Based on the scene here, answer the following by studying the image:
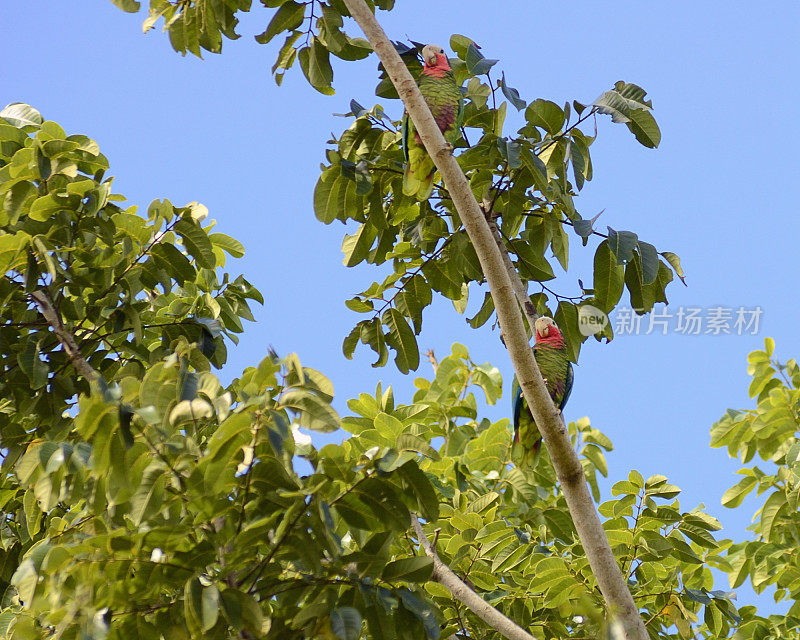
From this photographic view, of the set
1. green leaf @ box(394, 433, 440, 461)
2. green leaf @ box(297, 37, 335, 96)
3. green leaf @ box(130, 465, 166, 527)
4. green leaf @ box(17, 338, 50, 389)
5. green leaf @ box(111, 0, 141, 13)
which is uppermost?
green leaf @ box(297, 37, 335, 96)

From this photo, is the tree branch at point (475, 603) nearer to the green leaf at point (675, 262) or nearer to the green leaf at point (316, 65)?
the green leaf at point (675, 262)

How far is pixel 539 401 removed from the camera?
1.93 meters

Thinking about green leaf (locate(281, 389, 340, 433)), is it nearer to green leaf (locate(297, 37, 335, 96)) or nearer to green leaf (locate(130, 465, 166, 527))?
green leaf (locate(130, 465, 166, 527))

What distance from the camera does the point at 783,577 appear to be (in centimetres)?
359

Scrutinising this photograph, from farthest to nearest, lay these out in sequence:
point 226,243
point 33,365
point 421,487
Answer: point 226,243, point 33,365, point 421,487

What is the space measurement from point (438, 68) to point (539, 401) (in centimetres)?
145

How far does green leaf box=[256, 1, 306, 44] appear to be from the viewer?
8.82ft

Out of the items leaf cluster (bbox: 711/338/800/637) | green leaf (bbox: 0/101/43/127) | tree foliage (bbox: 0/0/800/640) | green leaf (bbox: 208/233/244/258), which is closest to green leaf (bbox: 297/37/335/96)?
tree foliage (bbox: 0/0/800/640)

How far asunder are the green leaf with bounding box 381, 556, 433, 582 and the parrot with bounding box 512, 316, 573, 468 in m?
0.94

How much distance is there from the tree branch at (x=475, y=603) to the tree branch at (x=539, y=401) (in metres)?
0.28

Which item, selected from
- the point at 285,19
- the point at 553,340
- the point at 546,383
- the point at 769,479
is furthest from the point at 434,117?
the point at 769,479

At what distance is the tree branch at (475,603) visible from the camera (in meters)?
2.09

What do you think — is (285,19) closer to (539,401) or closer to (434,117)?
(434,117)

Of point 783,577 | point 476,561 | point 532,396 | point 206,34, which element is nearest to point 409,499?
point 532,396
